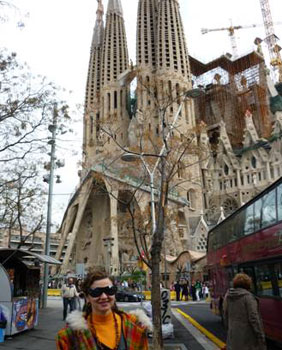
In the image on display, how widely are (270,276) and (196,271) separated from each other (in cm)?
2611

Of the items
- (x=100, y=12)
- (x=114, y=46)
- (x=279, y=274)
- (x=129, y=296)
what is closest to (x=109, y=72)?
(x=114, y=46)

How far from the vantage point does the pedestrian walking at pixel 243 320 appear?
4117 mm

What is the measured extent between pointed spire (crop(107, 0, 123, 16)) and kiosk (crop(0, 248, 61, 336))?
72.3 m

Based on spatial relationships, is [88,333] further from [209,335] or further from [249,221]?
[209,335]

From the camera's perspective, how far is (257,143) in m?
55.9

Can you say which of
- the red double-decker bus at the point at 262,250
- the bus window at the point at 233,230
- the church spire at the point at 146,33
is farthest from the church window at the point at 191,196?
the bus window at the point at 233,230

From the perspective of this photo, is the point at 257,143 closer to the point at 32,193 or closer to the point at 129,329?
the point at 32,193

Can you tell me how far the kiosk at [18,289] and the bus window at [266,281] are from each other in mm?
6236

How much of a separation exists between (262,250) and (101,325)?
5.72 meters

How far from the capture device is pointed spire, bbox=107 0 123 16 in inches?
2928

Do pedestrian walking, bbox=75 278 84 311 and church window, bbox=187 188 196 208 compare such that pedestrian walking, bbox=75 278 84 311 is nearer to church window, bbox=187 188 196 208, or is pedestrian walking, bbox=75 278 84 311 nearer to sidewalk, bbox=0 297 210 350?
sidewalk, bbox=0 297 210 350

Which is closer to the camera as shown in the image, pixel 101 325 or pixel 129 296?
pixel 101 325

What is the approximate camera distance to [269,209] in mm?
7074

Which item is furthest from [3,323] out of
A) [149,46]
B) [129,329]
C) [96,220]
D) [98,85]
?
[98,85]
